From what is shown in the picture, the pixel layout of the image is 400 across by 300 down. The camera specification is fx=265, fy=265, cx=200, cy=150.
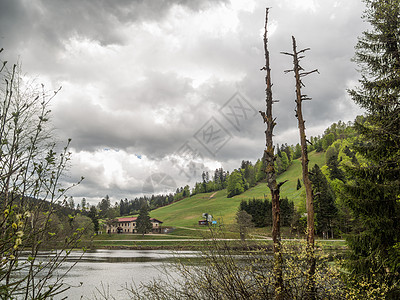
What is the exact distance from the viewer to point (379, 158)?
9227 millimetres

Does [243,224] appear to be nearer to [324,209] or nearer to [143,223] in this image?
[324,209]

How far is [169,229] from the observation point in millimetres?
73875

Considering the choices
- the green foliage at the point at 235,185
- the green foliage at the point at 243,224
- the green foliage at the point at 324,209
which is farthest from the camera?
the green foliage at the point at 235,185

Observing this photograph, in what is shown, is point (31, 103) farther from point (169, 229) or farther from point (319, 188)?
point (169, 229)

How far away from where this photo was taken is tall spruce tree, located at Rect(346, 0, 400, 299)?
26.9ft

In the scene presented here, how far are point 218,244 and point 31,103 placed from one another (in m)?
3.87

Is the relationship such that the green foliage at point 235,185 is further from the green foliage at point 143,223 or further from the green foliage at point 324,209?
the green foliage at point 324,209

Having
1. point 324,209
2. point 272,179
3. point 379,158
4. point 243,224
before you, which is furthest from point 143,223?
point 272,179

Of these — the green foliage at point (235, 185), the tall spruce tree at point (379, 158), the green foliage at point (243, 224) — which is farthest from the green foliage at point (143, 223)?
the tall spruce tree at point (379, 158)

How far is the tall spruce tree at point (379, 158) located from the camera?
8.20 meters

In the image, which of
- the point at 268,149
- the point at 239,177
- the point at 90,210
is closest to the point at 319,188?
the point at 268,149

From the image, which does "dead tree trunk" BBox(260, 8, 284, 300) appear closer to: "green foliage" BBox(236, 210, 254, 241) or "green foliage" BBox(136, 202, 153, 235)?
"green foliage" BBox(236, 210, 254, 241)

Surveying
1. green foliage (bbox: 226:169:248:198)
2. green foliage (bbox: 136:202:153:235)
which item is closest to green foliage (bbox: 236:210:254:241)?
green foliage (bbox: 136:202:153:235)

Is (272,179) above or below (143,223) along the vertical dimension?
above
